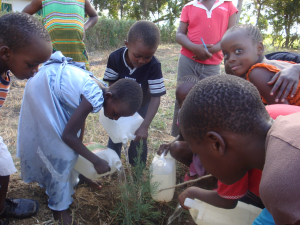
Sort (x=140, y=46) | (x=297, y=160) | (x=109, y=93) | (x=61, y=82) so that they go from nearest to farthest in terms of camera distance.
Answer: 1. (x=297, y=160)
2. (x=61, y=82)
3. (x=109, y=93)
4. (x=140, y=46)

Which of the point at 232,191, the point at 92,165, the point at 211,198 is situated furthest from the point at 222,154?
the point at 92,165

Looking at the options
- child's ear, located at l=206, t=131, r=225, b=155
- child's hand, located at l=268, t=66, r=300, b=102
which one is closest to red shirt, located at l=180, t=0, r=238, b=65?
child's hand, located at l=268, t=66, r=300, b=102

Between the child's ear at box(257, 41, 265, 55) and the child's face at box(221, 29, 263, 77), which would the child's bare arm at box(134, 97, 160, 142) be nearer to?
the child's face at box(221, 29, 263, 77)

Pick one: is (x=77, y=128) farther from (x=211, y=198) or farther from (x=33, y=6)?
(x=33, y=6)

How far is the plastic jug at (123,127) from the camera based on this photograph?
212 centimetres

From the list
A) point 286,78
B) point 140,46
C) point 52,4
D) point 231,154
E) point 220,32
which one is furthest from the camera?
point 220,32

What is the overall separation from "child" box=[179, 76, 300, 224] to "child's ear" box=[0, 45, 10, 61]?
3.95 ft

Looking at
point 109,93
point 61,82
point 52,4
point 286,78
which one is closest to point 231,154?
point 286,78

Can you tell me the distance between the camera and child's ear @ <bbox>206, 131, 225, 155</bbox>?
97 centimetres

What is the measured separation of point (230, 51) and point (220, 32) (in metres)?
0.90

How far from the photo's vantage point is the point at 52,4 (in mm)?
2508

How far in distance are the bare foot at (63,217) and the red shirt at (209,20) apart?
6.66 ft

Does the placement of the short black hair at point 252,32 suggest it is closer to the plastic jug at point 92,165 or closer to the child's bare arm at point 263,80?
the child's bare arm at point 263,80

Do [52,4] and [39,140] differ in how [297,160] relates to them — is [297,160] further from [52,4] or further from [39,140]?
[52,4]
